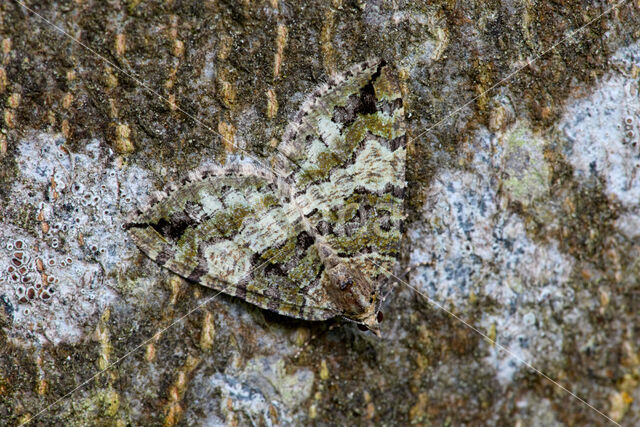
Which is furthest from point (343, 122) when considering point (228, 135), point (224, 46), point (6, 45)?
point (6, 45)

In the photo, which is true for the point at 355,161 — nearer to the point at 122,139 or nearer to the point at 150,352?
the point at 122,139

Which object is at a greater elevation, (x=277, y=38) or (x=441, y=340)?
(x=277, y=38)

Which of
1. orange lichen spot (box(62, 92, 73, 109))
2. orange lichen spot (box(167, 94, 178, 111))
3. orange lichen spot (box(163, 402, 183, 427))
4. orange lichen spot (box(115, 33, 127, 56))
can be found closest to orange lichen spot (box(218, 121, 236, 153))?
orange lichen spot (box(167, 94, 178, 111))

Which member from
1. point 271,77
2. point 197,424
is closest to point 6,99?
point 271,77

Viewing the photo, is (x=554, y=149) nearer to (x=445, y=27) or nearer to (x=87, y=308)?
(x=445, y=27)

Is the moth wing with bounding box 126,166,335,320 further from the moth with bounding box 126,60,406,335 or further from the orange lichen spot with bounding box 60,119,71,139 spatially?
the orange lichen spot with bounding box 60,119,71,139

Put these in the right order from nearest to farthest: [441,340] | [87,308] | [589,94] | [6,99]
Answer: [6,99] → [87,308] → [589,94] → [441,340]
